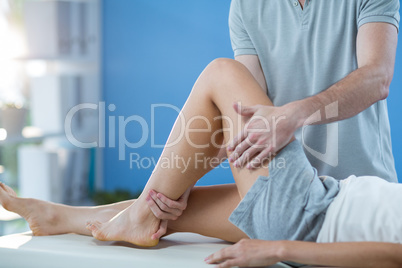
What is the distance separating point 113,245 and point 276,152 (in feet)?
1.78

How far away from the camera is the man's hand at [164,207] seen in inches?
56.0

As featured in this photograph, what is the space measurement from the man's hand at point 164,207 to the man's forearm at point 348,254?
0.41 meters

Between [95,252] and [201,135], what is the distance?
1.32 ft

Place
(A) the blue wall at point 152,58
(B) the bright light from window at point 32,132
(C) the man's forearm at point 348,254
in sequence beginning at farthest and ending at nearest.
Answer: (A) the blue wall at point 152,58 → (B) the bright light from window at point 32,132 → (C) the man's forearm at point 348,254

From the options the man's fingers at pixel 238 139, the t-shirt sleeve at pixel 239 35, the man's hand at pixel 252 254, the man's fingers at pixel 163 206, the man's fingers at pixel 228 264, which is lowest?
the man's fingers at pixel 228 264

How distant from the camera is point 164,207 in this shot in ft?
4.70

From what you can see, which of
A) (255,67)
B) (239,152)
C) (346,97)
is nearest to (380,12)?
(346,97)

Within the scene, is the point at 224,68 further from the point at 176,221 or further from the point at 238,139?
the point at 176,221

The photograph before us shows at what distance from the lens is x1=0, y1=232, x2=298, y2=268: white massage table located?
4.23 ft

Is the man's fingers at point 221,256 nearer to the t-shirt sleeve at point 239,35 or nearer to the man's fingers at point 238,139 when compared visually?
the man's fingers at point 238,139

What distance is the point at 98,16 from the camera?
3658 mm

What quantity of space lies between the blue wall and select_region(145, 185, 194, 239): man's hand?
6.06 feet

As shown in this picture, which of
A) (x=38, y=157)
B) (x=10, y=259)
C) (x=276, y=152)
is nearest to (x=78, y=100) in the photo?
(x=38, y=157)

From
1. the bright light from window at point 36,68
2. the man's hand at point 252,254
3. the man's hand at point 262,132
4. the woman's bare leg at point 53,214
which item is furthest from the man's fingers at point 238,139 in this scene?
the bright light from window at point 36,68
